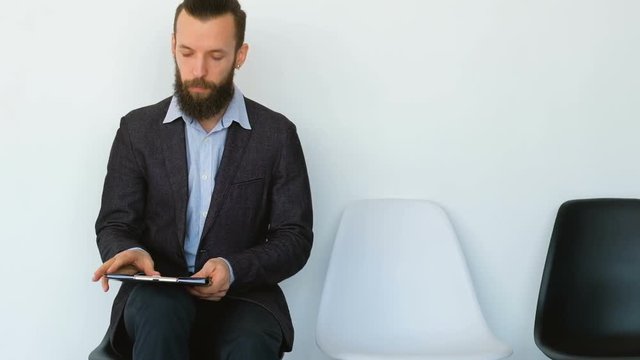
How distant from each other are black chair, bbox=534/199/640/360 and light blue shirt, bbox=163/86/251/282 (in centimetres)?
103

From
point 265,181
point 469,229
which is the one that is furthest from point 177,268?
point 469,229

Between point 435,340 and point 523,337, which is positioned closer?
point 435,340

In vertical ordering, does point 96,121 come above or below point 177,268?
above

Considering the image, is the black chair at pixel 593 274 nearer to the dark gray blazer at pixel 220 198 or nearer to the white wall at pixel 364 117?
the white wall at pixel 364 117

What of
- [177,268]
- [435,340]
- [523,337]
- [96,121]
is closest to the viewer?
[177,268]

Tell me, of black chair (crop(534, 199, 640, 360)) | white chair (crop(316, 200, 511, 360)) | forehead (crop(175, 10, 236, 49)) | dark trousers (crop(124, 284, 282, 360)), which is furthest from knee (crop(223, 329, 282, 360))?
black chair (crop(534, 199, 640, 360))

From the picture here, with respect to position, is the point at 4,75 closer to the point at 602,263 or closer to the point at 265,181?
the point at 265,181

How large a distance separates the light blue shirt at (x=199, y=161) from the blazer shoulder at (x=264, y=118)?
0.07 feet

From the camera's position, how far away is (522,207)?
2760mm

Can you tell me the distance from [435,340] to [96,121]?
120 cm

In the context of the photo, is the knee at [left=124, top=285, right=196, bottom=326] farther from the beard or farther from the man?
the beard

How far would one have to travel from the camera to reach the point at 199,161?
2250 millimetres

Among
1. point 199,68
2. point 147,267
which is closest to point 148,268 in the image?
point 147,267

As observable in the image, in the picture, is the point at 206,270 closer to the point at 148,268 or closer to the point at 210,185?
the point at 148,268
